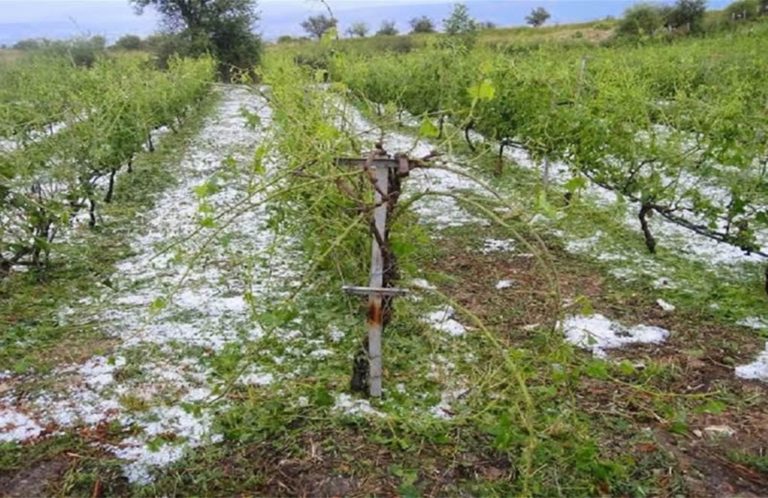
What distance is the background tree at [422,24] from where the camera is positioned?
3797 centimetres

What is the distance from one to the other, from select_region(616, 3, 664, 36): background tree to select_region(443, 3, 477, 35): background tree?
6.58 meters

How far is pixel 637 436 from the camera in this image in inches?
94.6

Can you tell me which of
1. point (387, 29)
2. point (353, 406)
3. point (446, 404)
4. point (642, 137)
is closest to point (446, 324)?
point (446, 404)

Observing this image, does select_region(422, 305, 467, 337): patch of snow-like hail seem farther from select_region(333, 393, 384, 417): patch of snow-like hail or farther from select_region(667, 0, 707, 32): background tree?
select_region(667, 0, 707, 32): background tree

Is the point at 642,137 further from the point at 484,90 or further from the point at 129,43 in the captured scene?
the point at 129,43

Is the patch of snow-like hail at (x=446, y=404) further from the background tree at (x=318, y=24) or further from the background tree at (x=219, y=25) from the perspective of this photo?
the background tree at (x=219, y=25)

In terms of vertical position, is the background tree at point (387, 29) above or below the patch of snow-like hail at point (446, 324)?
above

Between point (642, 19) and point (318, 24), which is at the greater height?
point (642, 19)

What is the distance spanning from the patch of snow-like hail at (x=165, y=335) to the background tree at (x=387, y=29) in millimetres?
33966

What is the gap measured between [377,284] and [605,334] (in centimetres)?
156

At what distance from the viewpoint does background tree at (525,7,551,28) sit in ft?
129

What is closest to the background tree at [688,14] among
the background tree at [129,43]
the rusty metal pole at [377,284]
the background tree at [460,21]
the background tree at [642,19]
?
the background tree at [642,19]

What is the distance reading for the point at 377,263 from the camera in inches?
93.3

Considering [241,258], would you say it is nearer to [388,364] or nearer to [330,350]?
[330,350]
